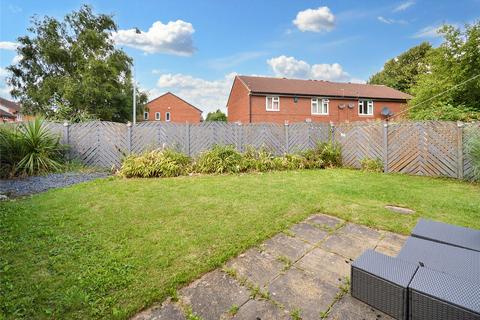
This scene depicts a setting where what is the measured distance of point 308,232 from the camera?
3.32 m

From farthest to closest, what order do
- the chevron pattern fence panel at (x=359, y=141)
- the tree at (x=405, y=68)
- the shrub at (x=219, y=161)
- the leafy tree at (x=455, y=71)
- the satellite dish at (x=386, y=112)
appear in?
the tree at (x=405, y=68), the satellite dish at (x=386, y=112), the leafy tree at (x=455, y=71), the chevron pattern fence panel at (x=359, y=141), the shrub at (x=219, y=161)

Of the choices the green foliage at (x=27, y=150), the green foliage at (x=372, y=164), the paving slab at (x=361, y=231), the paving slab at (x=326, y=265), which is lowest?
the paving slab at (x=326, y=265)

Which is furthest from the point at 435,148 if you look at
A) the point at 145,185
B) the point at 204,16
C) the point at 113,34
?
the point at 113,34

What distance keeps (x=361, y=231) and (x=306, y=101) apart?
752 inches

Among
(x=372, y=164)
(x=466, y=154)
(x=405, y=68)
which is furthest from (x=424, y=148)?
(x=405, y=68)

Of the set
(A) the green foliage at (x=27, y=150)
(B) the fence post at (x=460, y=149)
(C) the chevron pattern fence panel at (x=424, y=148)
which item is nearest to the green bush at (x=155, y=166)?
(A) the green foliage at (x=27, y=150)

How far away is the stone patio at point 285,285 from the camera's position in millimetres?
1866

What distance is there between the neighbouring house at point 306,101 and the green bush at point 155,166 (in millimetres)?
12591

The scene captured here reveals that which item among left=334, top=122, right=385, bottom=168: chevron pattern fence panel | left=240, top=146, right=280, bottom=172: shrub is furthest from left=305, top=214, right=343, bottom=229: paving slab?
left=334, top=122, right=385, bottom=168: chevron pattern fence panel

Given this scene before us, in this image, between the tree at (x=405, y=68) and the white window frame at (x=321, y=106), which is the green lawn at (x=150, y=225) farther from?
the tree at (x=405, y=68)

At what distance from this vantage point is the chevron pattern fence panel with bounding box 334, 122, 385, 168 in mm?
8297

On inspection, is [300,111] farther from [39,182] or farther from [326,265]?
[326,265]

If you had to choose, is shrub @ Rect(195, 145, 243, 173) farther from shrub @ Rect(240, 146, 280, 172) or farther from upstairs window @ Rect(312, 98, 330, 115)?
upstairs window @ Rect(312, 98, 330, 115)

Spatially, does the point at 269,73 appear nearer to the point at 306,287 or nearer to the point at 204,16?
the point at 204,16
